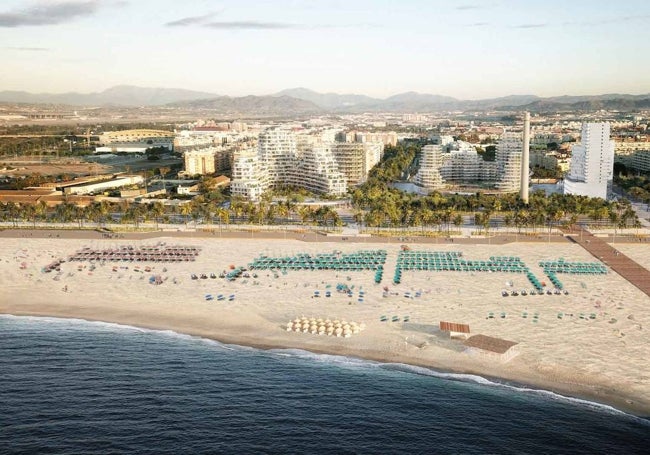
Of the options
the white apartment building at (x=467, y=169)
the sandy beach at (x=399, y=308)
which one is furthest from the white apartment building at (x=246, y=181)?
the white apartment building at (x=467, y=169)

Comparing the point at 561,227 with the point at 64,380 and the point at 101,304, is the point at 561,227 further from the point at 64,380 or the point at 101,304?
the point at 64,380

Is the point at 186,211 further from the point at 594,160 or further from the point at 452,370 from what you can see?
the point at 594,160

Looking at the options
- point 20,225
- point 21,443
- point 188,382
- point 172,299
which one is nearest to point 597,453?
point 188,382

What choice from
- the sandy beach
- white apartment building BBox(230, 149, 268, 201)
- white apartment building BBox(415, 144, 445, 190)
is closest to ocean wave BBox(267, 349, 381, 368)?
the sandy beach

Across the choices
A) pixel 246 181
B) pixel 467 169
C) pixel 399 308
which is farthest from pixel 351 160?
pixel 399 308

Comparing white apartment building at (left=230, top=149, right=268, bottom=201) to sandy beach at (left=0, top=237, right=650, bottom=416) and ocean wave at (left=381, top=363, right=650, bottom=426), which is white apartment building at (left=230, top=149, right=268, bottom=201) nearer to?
sandy beach at (left=0, top=237, right=650, bottom=416)

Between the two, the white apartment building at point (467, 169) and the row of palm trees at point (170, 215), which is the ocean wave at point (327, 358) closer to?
the row of palm trees at point (170, 215)
